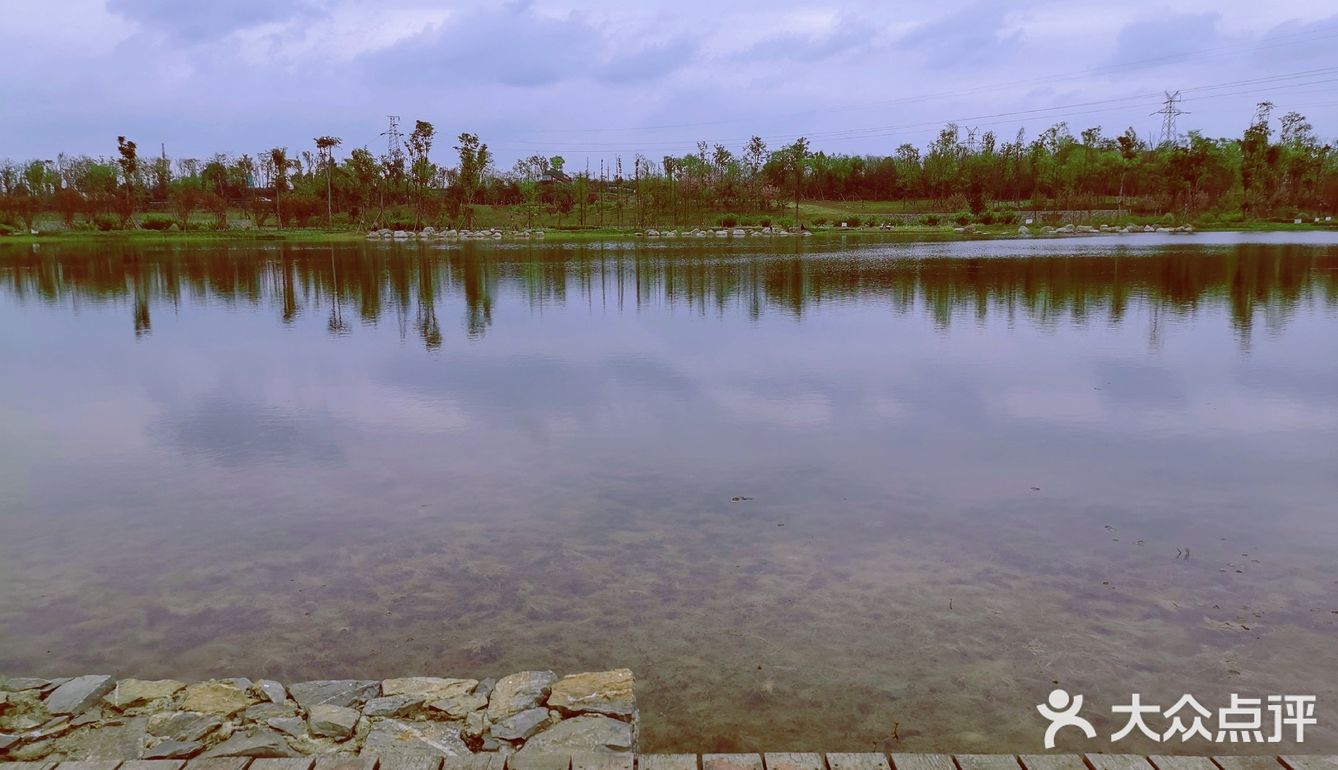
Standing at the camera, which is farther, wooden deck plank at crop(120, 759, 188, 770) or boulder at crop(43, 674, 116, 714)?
boulder at crop(43, 674, 116, 714)

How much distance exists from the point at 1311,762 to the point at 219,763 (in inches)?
161

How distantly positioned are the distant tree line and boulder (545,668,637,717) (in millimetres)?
62187

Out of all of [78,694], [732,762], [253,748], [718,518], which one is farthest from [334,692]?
[718,518]

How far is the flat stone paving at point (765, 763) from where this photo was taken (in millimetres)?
3355

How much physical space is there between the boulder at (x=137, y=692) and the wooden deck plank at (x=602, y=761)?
2116 mm

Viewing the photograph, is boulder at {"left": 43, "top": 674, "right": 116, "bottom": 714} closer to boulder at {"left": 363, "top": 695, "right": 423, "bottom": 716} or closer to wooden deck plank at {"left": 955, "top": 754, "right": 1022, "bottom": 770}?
boulder at {"left": 363, "top": 695, "right": 423, "bottom": 716}

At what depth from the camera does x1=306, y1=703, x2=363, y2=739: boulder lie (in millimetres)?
4039

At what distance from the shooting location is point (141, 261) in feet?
120

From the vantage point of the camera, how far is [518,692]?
14.1 ft

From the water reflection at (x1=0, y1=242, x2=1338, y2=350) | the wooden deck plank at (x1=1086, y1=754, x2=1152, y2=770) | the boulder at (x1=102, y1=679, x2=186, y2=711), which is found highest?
the water reflection at (x1=0, y1=242, x2=1338, y2=350)

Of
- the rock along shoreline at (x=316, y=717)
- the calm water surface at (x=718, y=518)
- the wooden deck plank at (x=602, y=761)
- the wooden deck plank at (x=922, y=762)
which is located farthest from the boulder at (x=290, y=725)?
the wooden deck plank at (x=922, y=762)

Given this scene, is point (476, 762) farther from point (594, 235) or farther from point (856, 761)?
point (594, 235)

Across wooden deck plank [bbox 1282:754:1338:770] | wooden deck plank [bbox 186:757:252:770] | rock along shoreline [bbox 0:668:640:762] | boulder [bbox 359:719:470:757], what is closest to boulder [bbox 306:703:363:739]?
rock along shoreline [bbox 0:668:640:762]
